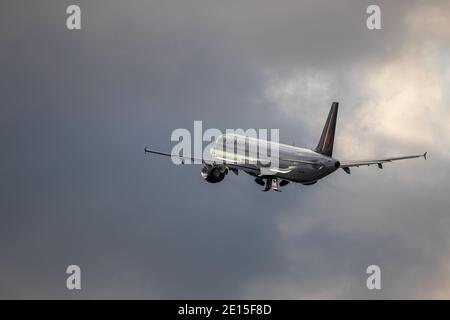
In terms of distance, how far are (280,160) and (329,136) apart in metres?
7.29

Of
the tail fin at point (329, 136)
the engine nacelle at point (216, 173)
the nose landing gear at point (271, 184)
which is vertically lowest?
the nose landing gear at point (271, 184)

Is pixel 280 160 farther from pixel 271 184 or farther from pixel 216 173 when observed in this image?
pixel 216 173

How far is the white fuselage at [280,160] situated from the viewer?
5015 inches

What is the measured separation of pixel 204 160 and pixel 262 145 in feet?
25.3

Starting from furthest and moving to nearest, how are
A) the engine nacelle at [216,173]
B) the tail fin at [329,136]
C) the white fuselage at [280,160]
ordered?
the engine nacelle at [216,173]
the tail fin at [329,136]
the white fuselage at [280,160]

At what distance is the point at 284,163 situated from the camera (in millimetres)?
129875

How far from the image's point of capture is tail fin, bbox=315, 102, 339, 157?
131625 mm

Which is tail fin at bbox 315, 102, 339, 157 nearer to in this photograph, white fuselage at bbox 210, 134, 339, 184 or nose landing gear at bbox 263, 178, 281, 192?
white fuselage at bbox 210, 134, 339, 184

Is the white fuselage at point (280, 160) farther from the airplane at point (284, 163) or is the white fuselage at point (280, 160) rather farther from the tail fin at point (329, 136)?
the tail fin at point (329, 136)

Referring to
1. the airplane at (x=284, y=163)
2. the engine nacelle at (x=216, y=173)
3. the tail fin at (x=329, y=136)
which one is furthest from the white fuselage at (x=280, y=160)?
the engine nacelle at (x=216, y=173)

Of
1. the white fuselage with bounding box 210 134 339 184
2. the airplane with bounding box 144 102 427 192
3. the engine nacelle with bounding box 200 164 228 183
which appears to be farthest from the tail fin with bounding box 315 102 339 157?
the engine nacelle with bounding box 200 164 228 183
